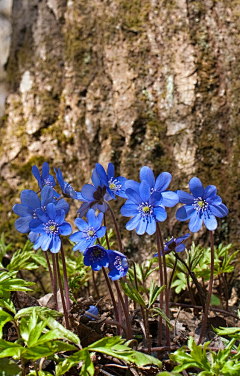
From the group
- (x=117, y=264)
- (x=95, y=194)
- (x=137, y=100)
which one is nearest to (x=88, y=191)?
(x=95, y=194)

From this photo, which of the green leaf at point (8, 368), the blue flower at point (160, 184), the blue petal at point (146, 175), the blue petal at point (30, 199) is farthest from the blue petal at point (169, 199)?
the green leaf at point (8, 368)

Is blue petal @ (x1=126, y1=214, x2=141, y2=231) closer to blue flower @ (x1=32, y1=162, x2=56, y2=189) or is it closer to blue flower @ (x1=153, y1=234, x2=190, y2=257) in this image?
blue flower @ (x1=153, y1=234, x2=190, y2=257)

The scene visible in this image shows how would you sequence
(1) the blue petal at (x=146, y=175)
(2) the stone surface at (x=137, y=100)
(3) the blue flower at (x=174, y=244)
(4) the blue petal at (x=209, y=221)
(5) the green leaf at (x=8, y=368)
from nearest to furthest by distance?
(5) the green leaf at (x=8, y=368), (4) the blue petal at (x=209, y=221), (1) the blue petal at (x=146, y=175), (3) the blue flower at (x=174, y=244), (2) the stone surface at (x=137, y=100)

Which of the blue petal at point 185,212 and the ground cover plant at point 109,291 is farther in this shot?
the blue petal at point 185,212

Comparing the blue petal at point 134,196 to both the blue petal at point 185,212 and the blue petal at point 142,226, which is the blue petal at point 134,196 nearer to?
the blue petal at point 142,226

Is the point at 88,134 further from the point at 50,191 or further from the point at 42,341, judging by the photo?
the point at 42,341

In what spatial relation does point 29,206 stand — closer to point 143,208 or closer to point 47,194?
point 47,194

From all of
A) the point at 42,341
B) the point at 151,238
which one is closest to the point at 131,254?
the point at 151,238
